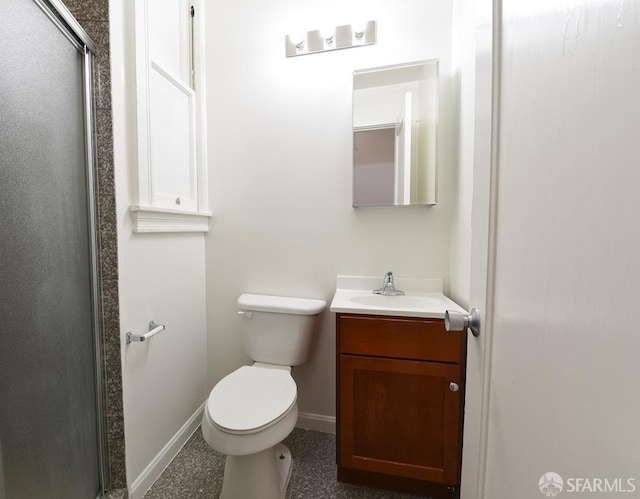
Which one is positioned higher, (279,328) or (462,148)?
(462,148)

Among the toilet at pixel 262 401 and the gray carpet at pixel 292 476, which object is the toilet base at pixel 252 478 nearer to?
the toilet at pixel 262 401

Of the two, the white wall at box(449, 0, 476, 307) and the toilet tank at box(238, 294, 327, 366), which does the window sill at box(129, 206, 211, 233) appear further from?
the white wall at box(449, 0, 476, 307)

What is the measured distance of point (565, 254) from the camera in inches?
13.0

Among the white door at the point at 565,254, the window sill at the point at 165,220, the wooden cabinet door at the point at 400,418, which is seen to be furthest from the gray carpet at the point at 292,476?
the window sill at the point at 165,220

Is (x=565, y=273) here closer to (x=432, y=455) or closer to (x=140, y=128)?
(x=432, y=455)

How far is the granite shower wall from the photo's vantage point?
1019 mm

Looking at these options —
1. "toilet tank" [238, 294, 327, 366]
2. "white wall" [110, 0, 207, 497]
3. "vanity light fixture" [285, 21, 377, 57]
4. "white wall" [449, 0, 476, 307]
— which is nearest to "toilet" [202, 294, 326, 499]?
"toilet tank" [238, 294, 327, 366]

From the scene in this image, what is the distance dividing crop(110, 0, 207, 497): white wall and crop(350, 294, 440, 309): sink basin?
90 cm

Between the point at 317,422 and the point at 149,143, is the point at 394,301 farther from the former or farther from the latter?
the point at 149,143

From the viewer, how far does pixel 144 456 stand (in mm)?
1190

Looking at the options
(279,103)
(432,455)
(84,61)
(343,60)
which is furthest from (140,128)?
(432,455)

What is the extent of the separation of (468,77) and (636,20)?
1.16m

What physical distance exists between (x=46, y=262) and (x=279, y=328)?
3.07 ft

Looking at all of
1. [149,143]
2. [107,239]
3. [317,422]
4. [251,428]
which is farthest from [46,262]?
[317,422]
